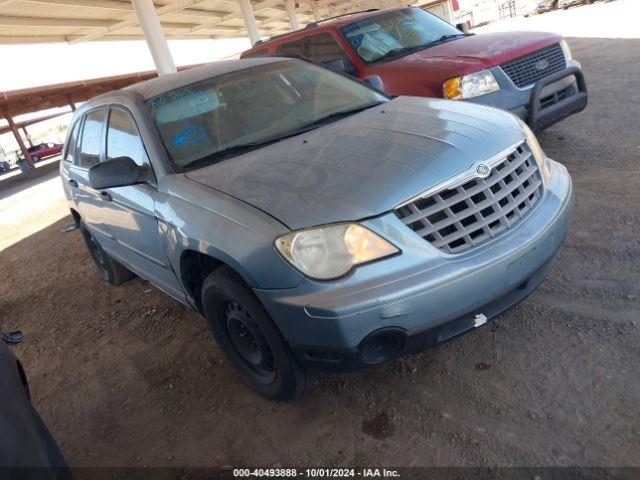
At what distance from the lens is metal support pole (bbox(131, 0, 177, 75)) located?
1521 centimetres

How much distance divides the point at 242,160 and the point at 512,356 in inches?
68.6

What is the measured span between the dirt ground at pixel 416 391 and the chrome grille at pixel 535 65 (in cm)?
116

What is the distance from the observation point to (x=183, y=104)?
3.23m

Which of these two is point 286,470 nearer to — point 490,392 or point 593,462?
point 490,392

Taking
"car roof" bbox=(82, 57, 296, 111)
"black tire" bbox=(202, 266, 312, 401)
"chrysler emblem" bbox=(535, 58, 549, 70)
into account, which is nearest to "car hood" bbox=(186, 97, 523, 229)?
"black tire" bbox=(202, 266, 312, 401)

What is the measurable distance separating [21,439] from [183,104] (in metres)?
2.15

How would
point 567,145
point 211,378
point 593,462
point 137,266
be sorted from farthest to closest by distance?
point 567,145
point 137,266
point 211,378
point 593,462

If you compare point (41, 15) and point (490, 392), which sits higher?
point (41, 15)

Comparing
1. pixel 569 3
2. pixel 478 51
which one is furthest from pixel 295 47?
pixel 569 3

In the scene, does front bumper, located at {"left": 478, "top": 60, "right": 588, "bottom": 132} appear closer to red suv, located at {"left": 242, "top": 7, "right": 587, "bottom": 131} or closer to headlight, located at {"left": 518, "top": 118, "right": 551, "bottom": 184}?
red suv, located at {"left": 242, "top": 7, "right": 587, "bottom": 131}

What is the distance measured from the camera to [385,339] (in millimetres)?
2156

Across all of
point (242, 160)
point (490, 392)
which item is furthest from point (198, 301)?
point (490, 392)

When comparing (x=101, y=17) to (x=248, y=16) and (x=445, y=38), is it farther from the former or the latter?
(x=445, y=38)

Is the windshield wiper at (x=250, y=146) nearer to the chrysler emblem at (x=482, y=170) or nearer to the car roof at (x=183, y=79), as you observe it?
the car roof at (x=183, y=79)
